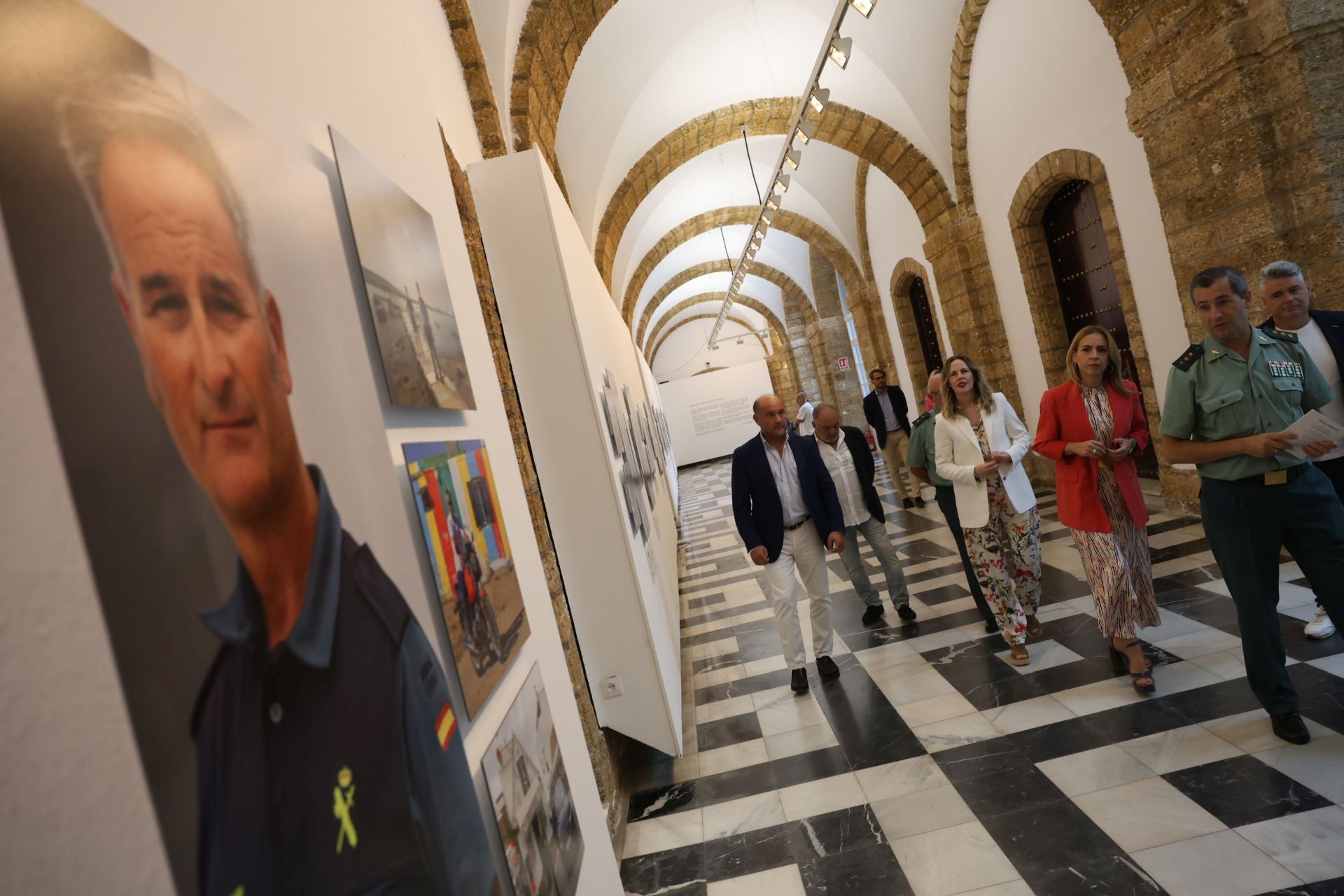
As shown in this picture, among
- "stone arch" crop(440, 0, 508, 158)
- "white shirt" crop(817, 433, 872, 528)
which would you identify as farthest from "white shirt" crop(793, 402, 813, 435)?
"stone arch" crop(440, 0, 508, 158)

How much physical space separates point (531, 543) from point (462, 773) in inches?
52.9

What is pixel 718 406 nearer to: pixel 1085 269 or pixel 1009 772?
pixel 1085 269

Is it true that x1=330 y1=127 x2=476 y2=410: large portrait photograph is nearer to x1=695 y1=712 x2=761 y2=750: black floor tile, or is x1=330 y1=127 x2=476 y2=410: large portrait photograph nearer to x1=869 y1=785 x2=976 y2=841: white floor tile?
x1=869 y1=785 x2=976 y2=841: white floor tile

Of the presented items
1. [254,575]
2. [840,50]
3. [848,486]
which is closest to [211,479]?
[254,575]

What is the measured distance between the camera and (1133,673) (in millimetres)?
4184

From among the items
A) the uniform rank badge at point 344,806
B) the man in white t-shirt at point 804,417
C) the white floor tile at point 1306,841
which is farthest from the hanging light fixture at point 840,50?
the uniform rank badge at point 344,806

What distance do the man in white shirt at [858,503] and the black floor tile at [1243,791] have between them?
9.80ft

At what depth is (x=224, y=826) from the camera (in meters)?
0.76

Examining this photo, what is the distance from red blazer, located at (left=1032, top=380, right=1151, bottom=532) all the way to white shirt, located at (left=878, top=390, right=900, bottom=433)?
18.9 feet

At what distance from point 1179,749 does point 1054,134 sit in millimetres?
6922

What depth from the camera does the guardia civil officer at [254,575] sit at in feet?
2.58

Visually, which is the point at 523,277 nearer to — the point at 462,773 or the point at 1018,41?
the point at 462,773

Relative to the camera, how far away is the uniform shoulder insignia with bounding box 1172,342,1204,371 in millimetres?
3504

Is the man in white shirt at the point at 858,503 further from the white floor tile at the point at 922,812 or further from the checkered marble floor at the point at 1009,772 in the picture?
the white floor tile at the point at 922,812
